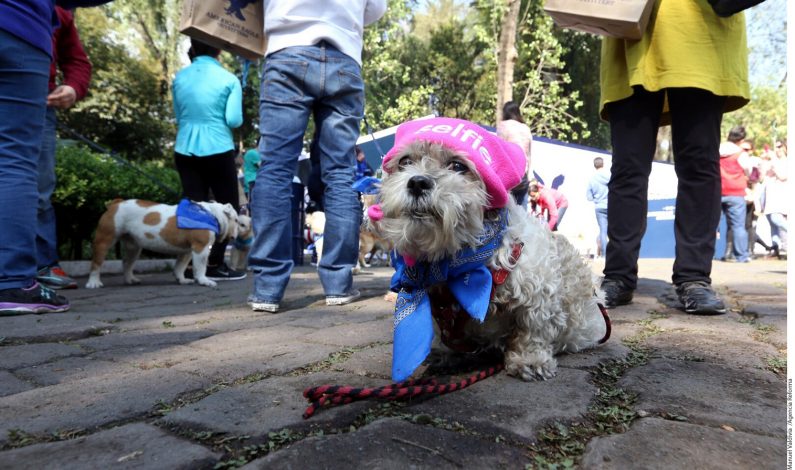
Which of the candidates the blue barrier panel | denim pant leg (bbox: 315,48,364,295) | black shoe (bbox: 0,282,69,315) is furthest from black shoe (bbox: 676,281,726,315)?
the blue barrier panel

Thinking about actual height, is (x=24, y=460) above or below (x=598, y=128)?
below

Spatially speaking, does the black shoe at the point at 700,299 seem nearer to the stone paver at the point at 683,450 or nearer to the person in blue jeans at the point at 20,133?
the stone paver at the point at 683,450

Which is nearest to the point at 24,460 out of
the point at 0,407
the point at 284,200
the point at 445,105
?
the point at 0,407

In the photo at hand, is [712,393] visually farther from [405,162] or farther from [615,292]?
[615,292]

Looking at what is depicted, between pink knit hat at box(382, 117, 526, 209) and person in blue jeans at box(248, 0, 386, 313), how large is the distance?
63.5 inches

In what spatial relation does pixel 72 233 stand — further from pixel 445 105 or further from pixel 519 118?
pixel 445 105

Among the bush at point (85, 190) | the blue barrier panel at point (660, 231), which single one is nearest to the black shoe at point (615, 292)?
the bush at point (85, 190)

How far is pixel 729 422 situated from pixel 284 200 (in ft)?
8.66

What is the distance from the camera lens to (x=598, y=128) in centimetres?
2520

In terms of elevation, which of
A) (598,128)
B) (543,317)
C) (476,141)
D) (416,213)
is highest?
(598,128)

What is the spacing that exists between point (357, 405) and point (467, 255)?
0.58 meters

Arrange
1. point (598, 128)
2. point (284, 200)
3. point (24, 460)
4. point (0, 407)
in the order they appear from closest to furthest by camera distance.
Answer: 1. point (24, 460)
2. point (0, 407)
3. point (284, 200)
4. point (598, 128)

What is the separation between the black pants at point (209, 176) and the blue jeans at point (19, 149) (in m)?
2.26

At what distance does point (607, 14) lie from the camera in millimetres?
2797
